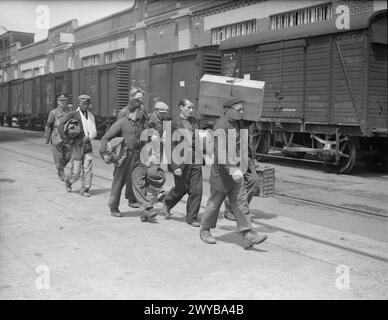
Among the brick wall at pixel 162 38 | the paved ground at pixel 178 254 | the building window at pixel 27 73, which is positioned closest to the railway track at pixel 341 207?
the paved ground at pixel 178 254

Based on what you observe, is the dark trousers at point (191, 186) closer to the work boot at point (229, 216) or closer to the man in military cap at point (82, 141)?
the work boot at point (229, 216)

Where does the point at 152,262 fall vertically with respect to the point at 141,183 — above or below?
→ below

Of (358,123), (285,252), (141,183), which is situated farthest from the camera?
(358,123)

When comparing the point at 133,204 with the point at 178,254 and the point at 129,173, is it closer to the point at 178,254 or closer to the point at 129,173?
the point at 129,173

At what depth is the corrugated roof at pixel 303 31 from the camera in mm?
11891

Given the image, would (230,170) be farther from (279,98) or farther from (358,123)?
(279,98)

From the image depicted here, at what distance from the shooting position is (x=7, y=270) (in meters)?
4.84

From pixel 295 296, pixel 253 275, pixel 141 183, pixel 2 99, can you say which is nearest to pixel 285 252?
pixel 253 275

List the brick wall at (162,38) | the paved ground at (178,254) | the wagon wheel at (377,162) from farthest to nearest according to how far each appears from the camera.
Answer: the brick wall at (162,38) < the wagon wheel at (377,162) < the paved ground at (178,254)

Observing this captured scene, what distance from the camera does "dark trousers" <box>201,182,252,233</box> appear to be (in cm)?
574

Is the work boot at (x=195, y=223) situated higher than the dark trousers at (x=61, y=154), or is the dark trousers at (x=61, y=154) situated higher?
the dark trousers at (x=61, y=154)

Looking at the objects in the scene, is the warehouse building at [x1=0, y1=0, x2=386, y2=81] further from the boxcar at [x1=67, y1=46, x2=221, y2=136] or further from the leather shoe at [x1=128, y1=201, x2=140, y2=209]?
the leather shoe at [x1=128, y1=201, x2=140, y2=209]

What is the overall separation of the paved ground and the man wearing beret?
242mm
